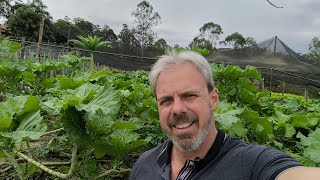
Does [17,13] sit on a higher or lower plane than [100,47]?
higher

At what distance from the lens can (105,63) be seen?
1537cm

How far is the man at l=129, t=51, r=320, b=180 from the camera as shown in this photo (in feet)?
6.00

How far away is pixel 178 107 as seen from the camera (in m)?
1.95

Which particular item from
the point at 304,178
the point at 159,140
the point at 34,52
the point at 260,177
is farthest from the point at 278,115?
the point at 34,52

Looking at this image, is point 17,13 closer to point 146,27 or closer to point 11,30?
point 11,30

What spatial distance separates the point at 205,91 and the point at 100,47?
679 inches

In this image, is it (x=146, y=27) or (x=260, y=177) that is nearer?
(x=260, y=177)

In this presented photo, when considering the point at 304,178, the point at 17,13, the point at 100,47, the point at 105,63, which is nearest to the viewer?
the point at 304,178

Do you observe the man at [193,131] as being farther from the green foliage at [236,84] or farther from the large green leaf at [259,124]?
the green foliage at [236,84]

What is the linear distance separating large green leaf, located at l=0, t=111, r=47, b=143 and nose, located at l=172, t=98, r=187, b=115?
0.70 metres

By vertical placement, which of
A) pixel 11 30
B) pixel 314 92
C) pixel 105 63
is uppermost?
pixel 11 30

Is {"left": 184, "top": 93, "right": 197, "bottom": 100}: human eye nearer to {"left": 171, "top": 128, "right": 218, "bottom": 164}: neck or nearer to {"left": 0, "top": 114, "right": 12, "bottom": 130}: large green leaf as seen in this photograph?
{"left": 171, "top": 128, "right": 218, "bottom": 164}: neck

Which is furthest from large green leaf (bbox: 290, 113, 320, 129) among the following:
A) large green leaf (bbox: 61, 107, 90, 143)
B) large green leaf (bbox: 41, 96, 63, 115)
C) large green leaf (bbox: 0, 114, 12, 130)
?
large green leaf (bbox: 0, 114, 12, 130)

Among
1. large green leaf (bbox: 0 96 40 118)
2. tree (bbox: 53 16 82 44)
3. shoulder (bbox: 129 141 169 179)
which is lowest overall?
shoulder (bbox: 129 141 169 179)
